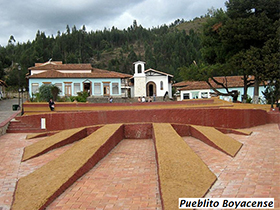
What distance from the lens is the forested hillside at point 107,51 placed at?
76.5 metres

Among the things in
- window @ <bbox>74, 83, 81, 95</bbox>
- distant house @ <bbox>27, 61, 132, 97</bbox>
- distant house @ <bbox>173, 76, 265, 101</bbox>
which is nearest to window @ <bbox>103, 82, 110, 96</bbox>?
distant house @ <bbox>27, 61, 132, 97</bbox>

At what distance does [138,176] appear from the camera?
652cm

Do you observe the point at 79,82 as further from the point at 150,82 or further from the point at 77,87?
the point at 150,82

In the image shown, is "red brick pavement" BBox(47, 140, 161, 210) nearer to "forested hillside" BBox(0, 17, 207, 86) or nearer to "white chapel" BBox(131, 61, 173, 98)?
"white chapel" BBox(131, 61, 173, 98)

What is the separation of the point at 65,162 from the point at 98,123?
584 centimetres

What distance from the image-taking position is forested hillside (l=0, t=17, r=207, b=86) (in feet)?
251

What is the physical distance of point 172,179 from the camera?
217 inches

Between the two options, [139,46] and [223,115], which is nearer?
[223,115]

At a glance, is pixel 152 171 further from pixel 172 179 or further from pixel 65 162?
pixel 65 162

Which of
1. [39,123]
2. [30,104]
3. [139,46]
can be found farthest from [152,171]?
[139,46]

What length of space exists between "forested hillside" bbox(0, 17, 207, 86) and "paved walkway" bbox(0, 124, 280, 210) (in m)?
53.3

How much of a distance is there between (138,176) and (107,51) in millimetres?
119227

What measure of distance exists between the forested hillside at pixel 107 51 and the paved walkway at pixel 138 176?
53.3m

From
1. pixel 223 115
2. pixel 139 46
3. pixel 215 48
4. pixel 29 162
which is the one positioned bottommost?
pixel 29 162
